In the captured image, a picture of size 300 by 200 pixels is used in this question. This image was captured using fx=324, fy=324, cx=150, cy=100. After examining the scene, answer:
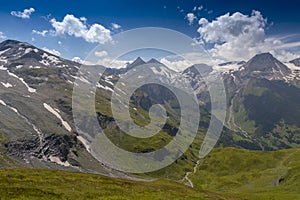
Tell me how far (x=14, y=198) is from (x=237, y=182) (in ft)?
599

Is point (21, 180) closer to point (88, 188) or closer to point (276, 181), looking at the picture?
point (88, 188)

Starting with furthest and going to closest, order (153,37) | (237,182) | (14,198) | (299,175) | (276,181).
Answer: (237,182)
(276,181)
(299,175)
(153,37)
(14,198)

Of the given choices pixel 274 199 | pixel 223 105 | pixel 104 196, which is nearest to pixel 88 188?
pixel 104 196

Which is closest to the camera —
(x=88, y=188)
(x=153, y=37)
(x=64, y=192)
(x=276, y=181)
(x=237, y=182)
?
(x=153, y=37)

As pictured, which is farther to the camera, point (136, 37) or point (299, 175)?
point (299, 175)

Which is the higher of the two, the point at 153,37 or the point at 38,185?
the point at 153,37

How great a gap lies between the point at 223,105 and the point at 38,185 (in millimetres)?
23749

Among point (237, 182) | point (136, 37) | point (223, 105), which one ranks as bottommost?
point (237, 182)

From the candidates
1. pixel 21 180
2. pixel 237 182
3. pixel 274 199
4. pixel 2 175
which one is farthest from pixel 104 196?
pixel 237 182

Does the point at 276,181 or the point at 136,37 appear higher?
the point at 136,37

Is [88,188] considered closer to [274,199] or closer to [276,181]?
[274,199]

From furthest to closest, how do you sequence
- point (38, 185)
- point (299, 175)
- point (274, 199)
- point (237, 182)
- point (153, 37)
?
1. point (237, 182)
2. point (299, 175)
3. point (274, 199)
4. point (38, 185)
5. point (153, 37)

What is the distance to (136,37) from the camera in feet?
106

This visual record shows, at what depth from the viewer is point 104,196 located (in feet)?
121
